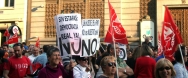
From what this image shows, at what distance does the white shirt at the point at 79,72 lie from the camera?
5.66 metres

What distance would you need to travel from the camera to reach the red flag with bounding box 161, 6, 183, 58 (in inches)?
293

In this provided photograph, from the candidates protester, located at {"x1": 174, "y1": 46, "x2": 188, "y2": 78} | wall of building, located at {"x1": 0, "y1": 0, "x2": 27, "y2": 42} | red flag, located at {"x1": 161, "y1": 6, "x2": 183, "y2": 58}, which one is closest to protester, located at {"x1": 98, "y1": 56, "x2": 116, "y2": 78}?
protester, located at {"x1": 174, "y1": 46, "x2": 188, "y2": 78}

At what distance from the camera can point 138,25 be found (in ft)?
57.3

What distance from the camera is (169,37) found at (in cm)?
751

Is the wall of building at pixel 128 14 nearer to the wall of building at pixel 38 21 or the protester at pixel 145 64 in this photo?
the wall of building at pixel 38 21

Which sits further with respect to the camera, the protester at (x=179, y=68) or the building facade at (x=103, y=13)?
the building facade at (x=103, y=13)

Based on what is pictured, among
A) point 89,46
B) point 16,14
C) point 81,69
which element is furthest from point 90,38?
point 16,14

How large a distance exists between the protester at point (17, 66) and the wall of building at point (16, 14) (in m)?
12.4

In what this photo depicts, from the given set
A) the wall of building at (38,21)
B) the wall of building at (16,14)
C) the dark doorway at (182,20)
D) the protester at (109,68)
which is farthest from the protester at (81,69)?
the wall of building at (16,14)

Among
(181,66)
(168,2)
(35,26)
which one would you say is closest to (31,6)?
(35,26)

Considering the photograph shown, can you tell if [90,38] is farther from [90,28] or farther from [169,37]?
[169,37]

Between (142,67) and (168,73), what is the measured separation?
2.17 m

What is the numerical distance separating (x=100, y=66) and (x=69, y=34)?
1.37 m

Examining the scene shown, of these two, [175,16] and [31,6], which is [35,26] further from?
[175,16]
